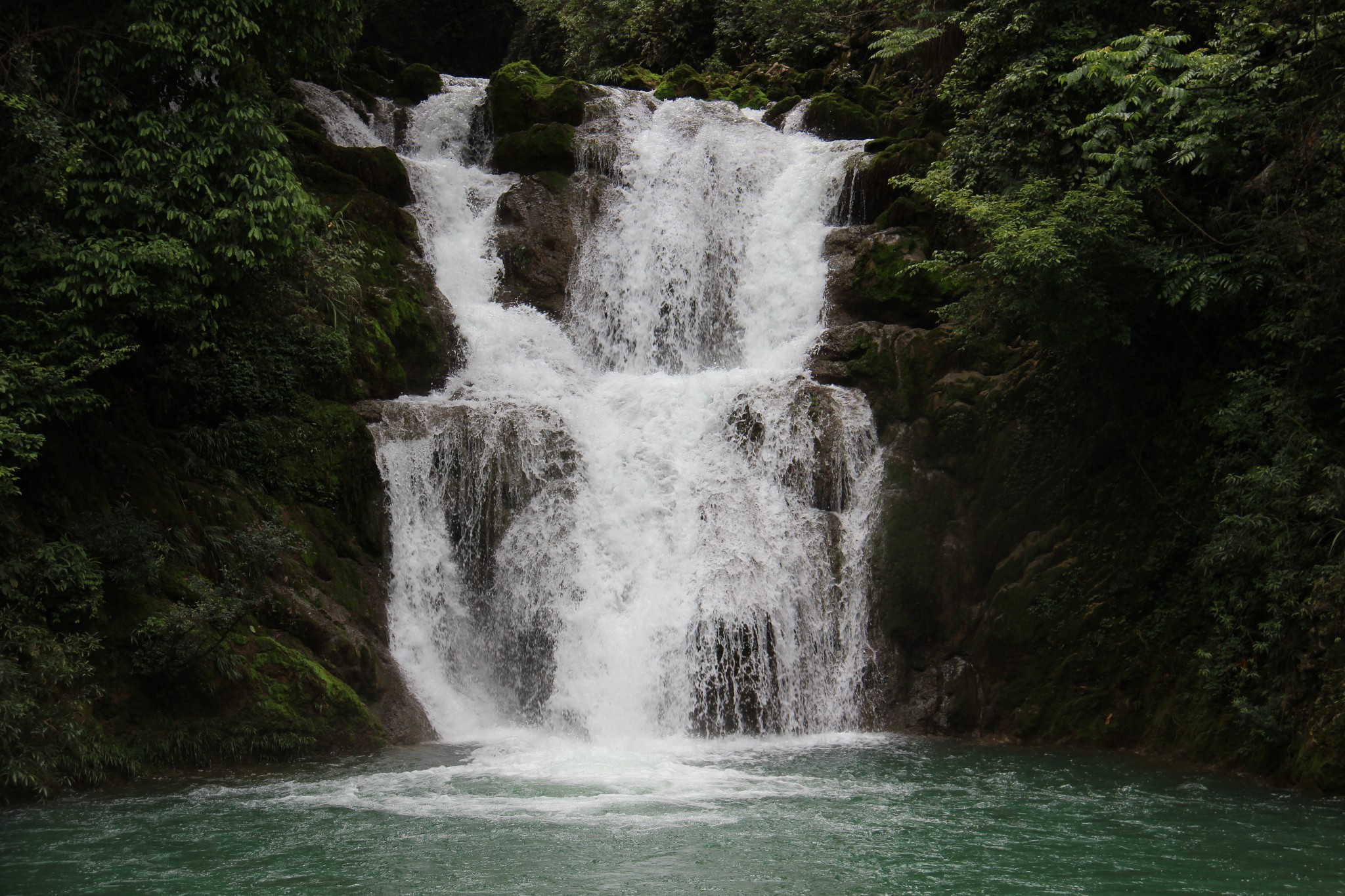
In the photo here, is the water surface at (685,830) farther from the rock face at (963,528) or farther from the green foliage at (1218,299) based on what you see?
the rock face at (963,528)

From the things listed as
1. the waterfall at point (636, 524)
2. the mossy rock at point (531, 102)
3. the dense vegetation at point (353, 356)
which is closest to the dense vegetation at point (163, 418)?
the dense vegetation at point (353, 356)

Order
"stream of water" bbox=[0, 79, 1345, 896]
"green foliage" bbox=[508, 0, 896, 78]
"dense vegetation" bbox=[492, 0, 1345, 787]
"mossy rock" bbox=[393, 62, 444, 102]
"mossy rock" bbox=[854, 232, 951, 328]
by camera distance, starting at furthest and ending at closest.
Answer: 1. "green foliage" bbox=[508, 0, 896, 78]
2. "mossy rock" bbox=[393, 62, 444, 102]
3. "mossy rock" bbox=[854, 232, 951, 328]
4. "dense vegetation" bbox=[492, 0, 1345, 787]
5. "stream of water" bbox=[0, 79, 1345, 896]

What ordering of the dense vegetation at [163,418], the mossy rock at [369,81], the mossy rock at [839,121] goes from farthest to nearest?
the mossy rock at [369,81]
the mossy rock at [839,121]
the dense vegetation at [163,418]

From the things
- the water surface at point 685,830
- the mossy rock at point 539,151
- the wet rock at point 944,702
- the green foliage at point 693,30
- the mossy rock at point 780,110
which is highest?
the green foliage at point 693,30

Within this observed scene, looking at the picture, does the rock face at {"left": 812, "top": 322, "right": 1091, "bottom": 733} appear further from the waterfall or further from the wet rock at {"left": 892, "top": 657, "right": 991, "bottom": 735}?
the waterfall

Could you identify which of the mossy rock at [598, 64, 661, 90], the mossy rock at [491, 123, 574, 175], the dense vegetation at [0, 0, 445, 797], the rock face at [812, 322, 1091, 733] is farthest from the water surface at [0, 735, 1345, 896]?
the mossy rock at [598, 64, 661, 90]

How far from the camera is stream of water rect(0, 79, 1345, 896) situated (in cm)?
880

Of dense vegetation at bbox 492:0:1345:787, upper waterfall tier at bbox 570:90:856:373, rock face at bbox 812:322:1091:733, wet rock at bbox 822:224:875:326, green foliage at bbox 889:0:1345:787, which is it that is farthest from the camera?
upper waterfall tier at bbox 570:90:856:373

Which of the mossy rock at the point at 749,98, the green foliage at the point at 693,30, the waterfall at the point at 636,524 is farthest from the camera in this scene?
the green foliage at the point at 693,30

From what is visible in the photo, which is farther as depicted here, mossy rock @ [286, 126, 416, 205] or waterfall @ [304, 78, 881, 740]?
mossy rock @ [286, 126, 416, 205]

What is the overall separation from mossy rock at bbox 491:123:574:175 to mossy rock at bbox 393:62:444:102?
451 centimetres

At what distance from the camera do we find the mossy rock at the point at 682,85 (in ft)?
92.2

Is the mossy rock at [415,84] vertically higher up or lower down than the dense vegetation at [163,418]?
higher up

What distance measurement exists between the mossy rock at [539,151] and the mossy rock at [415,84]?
4.51 meters
